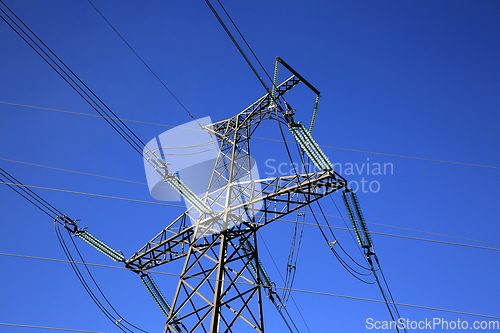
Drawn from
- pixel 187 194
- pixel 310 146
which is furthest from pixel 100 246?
pixel 310 146

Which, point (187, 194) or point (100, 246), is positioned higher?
point (187, 194)

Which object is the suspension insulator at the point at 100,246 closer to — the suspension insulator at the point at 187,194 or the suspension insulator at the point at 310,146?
the suspension insulator at the point at 187,194

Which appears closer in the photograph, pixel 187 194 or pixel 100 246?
pixel 187 194

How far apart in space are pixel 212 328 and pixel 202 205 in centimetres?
406

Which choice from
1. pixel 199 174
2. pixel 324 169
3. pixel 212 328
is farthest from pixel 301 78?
pixel 212 328

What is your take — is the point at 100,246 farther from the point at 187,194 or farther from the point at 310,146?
the point at 310,146

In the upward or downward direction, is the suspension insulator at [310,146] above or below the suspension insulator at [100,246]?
above

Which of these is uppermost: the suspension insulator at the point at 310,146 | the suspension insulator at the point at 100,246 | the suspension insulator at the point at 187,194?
the suspension insulator at the point at 310,146

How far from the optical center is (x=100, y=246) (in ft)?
46.7

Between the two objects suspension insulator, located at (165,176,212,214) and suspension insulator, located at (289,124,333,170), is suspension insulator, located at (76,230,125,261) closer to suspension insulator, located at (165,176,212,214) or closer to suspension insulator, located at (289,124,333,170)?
suspension insulator, located at (165,176,212,214)

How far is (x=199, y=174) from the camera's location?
50.0ft

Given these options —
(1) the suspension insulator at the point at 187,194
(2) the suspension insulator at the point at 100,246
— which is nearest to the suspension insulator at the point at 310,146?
(1) the suspension insulator at the point at 187,194

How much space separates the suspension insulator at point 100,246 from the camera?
13.6 metres

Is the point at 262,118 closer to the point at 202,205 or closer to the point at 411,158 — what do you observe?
the point at 202,205
